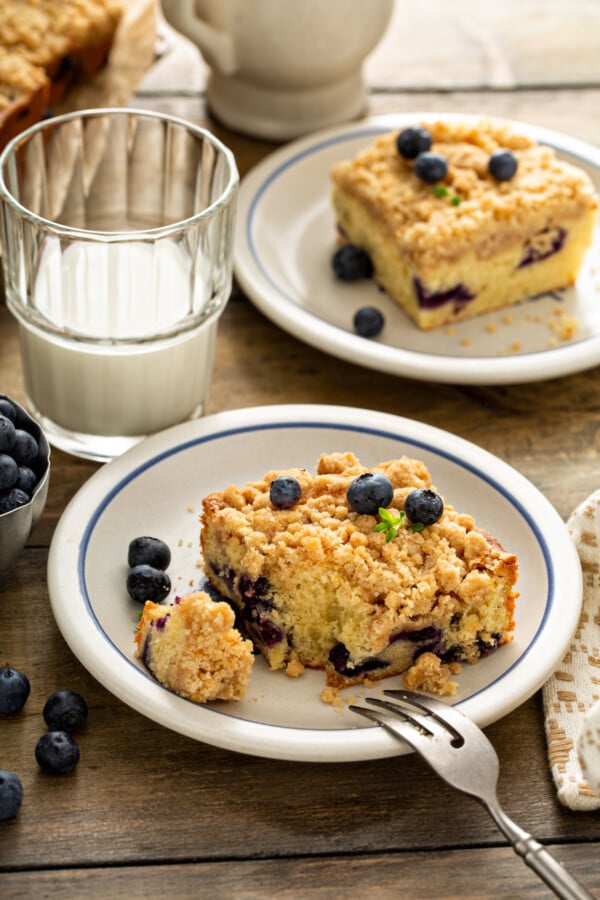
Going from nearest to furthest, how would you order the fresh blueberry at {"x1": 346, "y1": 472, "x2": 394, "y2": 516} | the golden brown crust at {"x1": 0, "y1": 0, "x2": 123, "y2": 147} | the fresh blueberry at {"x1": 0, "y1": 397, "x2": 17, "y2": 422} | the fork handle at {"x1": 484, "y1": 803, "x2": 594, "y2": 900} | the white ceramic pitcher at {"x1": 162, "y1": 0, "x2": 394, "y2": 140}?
the fork handle at {"x1": 484, "y1": 803, "x2": 594, "y2": 900}
the fresh blueberry at {"x1": 346, "y1": 472, "x2": 394, "y2": 516}
the fresh blueberry at {"x1": 0, "y1": 397, "x2": 17, "y2": 422}
the golden brown crust at {"x1": 0, "y1": 0, "x2": 123, "y2": 147}
the white ceramic pitcher at {"x1": 162, "y1": 0, "x2": 394, "y2": 140}

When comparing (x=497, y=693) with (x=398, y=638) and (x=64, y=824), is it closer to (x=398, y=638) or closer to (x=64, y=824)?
→ (x=398, y=638)

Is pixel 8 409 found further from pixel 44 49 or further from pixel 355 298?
pixel 44 49

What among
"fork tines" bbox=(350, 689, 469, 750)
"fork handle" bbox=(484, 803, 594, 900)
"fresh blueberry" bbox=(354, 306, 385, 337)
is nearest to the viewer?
"fork handle" bbox=(484, 803, 594, 900)

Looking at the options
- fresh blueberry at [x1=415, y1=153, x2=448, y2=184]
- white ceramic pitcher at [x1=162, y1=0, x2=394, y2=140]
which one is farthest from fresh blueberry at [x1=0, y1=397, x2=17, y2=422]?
white ceramic pitcher at [x1=162, y1=0, x2=394, y2=140]

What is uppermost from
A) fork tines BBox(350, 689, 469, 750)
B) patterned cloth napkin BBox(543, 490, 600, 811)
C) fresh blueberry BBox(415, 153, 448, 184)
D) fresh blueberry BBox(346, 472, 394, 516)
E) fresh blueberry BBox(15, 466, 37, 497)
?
fresh blueberry BBox(415, 153, 448, 184)

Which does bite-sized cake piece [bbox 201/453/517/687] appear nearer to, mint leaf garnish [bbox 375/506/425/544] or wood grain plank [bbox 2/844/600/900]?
mint leaf garnish [bbox 375/506/425/544]

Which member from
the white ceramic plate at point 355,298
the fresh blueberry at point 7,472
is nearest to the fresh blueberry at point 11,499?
the fresh blueberry at point 7,472

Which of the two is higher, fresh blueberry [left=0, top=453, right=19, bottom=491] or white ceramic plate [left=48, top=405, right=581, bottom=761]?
fresh blueberry [left=0, top=453, right=19, bottom=491]

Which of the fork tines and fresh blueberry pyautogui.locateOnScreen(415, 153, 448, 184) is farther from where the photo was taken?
fresh blueberry pyautogui.locateOnScreen(415, 153, 448, 184)

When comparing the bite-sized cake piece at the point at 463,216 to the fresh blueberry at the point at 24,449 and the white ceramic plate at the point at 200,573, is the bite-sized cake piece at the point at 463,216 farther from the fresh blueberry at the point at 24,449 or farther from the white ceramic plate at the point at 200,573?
the fresh blueberry at the point at 24,449
